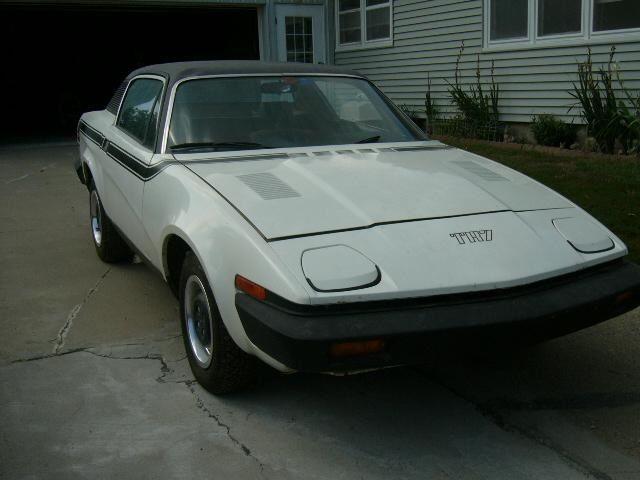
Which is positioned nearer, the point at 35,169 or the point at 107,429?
the point at 107,429

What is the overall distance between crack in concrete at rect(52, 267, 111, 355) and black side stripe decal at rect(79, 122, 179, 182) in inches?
36.1

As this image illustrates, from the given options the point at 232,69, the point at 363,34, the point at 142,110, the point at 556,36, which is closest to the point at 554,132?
the point at 556,36

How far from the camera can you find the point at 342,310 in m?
2.62

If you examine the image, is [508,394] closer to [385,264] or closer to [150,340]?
[385,264]

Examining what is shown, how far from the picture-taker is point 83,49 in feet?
68.2

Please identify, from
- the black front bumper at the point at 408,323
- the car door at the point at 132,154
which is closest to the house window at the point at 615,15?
the car door at the point at 132,154

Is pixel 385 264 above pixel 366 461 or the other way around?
above

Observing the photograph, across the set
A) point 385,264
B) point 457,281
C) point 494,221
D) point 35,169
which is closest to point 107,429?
point 385,264

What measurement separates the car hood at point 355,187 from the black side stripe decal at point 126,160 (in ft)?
0.53

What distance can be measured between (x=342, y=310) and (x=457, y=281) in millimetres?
450

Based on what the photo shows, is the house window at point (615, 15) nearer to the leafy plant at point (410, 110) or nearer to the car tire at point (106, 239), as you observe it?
the leafy plant at point (410, 110)

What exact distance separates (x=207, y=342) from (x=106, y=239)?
2.36m

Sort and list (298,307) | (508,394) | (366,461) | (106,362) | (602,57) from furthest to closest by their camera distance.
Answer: (602,57), (106,362), (508,394), (366,461), (298,307)

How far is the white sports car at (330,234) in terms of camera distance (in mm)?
2625
